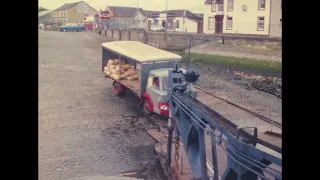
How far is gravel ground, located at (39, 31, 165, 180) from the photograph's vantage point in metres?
4.71

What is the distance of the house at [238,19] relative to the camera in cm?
948

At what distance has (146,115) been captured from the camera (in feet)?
24.9

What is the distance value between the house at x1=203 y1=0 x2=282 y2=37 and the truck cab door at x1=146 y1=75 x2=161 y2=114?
333 centimetres

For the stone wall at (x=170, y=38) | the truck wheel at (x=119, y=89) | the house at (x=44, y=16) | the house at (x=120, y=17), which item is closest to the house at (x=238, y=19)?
the stone wall at (x=170, y=38)

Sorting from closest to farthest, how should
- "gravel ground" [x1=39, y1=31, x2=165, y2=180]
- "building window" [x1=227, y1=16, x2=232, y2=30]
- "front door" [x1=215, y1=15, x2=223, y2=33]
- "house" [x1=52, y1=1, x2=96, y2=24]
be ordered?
1. "gravel ground" [x1=39, y1=31, x2=165, y2=180]
2. "house" [x1=52, y1=1, x2=96, y2=24]
3. "building window" [x1=227, y1=16, x2=232, y2=30]
4. "front door" [x1=215, y1=15, x2=223, y2=33]

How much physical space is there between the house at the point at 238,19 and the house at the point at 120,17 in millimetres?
3297

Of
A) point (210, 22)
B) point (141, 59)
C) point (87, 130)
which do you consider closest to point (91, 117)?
point (87, 130)

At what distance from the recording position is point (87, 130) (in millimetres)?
6391

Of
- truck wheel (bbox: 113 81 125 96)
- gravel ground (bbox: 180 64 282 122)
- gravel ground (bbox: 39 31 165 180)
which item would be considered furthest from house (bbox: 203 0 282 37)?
gravel ground (bbox: 39 31 165 180)

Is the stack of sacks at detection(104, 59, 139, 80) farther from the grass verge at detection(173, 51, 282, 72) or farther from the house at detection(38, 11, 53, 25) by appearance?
the house at detection(38, 11, 53, 25)

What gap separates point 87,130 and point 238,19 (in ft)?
24.2

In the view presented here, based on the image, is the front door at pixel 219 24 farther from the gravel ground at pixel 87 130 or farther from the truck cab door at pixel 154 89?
the truck cab door at pixel 154 89
